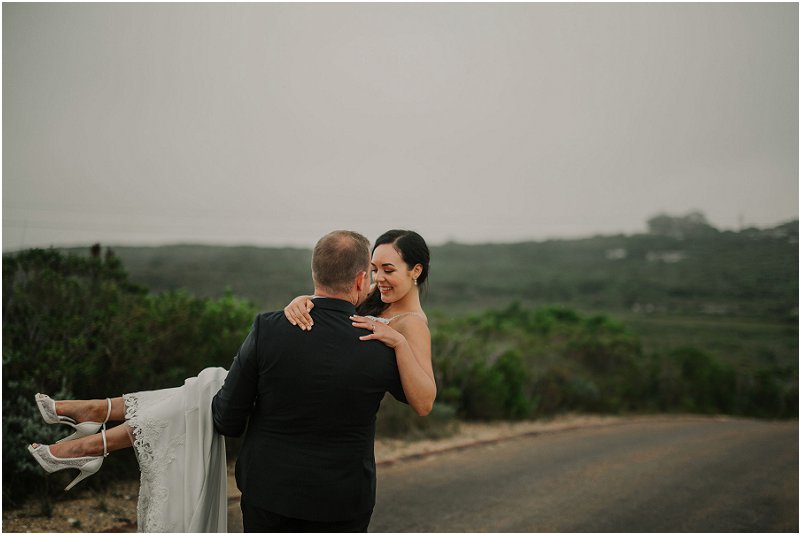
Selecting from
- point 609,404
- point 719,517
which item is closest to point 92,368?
point 719,517

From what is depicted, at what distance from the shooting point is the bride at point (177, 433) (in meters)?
2.61

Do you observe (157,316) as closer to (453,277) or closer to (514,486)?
(514,486)

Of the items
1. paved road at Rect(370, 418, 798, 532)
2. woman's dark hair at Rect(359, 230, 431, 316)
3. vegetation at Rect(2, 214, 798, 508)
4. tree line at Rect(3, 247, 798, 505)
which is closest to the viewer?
woman's dark hair at Rect(359, 230, 431, 316)

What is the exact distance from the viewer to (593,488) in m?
7.30

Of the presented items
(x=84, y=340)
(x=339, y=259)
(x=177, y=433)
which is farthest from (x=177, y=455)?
(x=84, y=340)

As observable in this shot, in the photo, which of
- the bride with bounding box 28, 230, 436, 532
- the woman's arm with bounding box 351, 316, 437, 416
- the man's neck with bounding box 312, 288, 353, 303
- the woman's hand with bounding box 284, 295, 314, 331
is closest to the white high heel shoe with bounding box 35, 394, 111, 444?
the bride with bounding box 28, 230, 436, 532

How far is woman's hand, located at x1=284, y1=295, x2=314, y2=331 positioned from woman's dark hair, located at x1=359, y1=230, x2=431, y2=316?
3.55 feet

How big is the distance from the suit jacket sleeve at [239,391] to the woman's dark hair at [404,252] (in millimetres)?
1129

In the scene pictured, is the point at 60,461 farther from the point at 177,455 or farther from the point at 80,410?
the point at 177,455

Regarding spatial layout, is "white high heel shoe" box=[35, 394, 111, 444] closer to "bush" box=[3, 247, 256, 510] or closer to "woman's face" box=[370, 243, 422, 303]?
"woman's face" box=[370, 243, 422, 303]

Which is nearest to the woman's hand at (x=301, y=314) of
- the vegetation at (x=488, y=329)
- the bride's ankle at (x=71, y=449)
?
the bride's ankle at (x=71, y=449)

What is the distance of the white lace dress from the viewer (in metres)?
2.80

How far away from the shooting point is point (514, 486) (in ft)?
23.6

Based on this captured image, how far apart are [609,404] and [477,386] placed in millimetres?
5312
